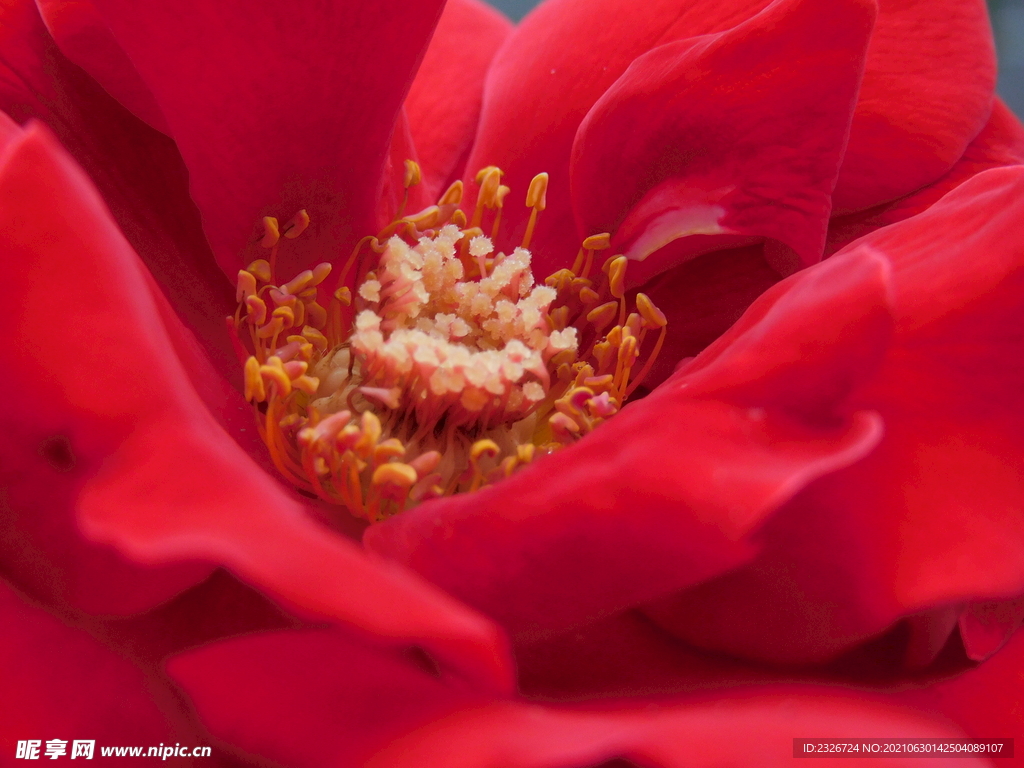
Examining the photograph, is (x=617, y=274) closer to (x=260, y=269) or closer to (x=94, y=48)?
(x=260, y=269)

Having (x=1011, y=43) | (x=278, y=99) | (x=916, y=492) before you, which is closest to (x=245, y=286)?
(x=278, y=99)

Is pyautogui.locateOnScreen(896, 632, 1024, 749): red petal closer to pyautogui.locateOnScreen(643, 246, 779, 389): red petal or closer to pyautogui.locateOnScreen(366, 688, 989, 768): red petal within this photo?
pyautogui.locateOnScreen(366, 688, 989, 768): red petal

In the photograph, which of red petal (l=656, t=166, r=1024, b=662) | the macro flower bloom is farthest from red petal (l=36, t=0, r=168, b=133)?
red petal (l=656, t=166, r=1024, b=662)

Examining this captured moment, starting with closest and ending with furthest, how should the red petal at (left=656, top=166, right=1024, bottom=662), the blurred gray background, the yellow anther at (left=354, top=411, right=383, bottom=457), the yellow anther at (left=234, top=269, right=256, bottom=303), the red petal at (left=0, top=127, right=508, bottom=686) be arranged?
the red petal at (left=0, top=127, right=508, bottom=686) < the red petal at (left=656, top=166, right=1024, bottom=662) < the yellow anther at (left=354, top=411, right=383, bottom=457) < the yellow anther at (left=234, top=269, right=256, bottom=303) < the blurred gray background

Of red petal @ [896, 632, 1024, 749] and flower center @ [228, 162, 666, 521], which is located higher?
flower center @ [228, 162, 666, 521]

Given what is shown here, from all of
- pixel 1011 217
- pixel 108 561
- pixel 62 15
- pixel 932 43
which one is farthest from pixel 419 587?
pixel 932 43

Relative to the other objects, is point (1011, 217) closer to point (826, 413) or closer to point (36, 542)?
point (826, 413)
